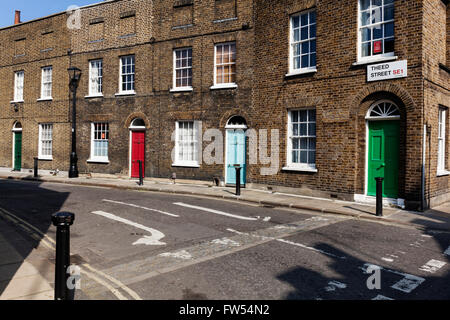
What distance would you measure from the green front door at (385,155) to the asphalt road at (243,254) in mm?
2625

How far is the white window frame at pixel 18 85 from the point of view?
2305 cm

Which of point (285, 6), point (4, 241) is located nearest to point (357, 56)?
point (285, 6)

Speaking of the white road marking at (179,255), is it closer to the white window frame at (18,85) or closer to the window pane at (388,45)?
the window pane at (388,45)

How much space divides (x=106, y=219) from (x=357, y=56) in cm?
911

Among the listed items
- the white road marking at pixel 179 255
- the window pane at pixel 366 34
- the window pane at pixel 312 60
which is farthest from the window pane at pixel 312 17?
Answer: the white road marking at pixel 179 255

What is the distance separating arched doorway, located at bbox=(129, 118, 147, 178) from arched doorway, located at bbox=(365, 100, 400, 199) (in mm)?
10831

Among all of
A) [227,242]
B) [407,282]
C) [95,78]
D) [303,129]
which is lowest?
[407,282]

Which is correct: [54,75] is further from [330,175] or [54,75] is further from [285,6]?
[330,175]

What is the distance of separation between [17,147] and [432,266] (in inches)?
962

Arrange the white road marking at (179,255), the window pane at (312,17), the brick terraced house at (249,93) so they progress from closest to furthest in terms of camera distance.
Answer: the white road marking at (179,255), the brick terraced house at (249,93), the window pane at (312,17)

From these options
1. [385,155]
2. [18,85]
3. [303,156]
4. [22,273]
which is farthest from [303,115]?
[18,85]

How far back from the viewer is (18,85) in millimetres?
23297

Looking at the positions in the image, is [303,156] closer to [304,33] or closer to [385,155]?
[385,155]

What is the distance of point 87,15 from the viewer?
778 inches
